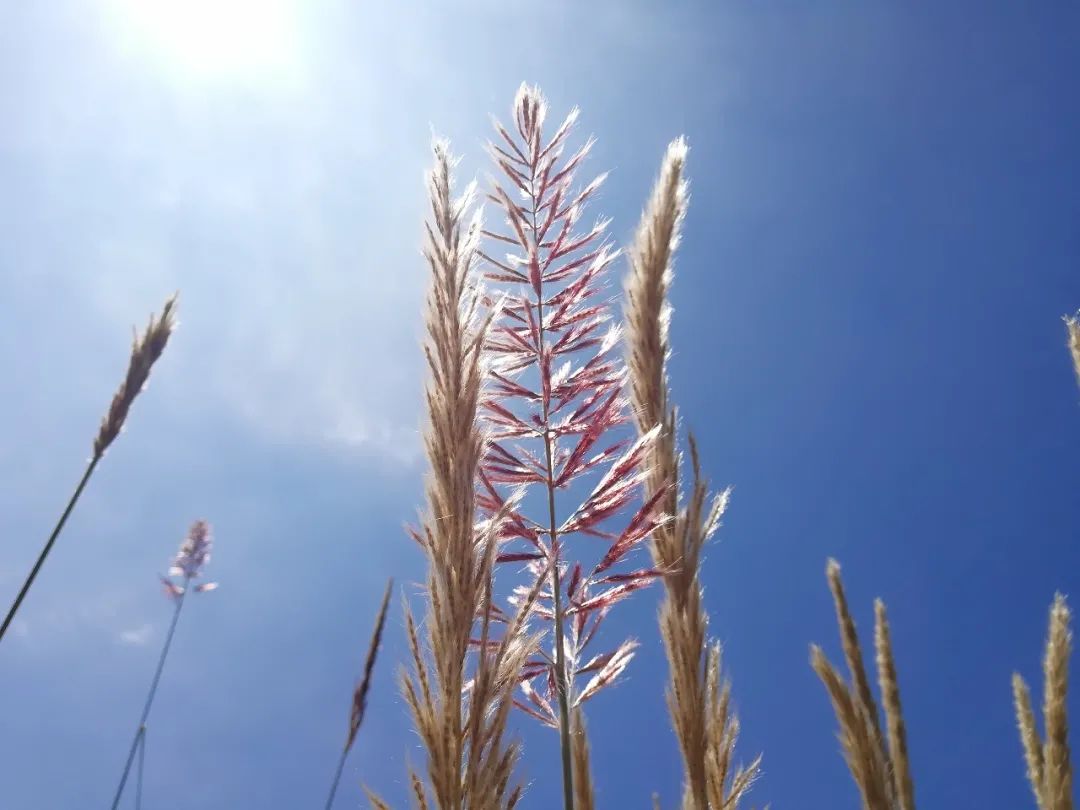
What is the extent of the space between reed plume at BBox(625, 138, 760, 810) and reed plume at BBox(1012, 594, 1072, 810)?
→ 0.54 metres

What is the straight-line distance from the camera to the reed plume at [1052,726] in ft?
4.59

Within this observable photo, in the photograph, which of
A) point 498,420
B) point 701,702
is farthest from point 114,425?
point 701,702

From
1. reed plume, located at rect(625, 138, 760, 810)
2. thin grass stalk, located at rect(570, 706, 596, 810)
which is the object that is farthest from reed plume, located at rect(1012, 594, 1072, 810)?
thin grass stalk, located at rect(570, 706, 596, 810)

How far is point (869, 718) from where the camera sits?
4.89 ft

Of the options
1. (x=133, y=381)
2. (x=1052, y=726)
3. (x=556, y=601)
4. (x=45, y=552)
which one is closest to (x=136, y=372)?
(x=133, y=381)

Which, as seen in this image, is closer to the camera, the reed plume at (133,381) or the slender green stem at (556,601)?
the slender green stem at (556,601)

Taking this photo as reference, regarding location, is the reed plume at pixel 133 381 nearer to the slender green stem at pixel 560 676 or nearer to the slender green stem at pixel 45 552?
the slender green stem at pixel 45 552

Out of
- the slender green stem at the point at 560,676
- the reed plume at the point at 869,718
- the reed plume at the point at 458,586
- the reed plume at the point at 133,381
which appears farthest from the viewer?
the reed plume at the point at 133,381

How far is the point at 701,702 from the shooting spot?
137 cm

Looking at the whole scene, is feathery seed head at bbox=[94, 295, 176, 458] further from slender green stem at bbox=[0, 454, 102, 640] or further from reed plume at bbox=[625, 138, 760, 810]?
reed plume at bbox=[625, 138, 760, 810]

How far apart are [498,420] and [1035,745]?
1.40 metres

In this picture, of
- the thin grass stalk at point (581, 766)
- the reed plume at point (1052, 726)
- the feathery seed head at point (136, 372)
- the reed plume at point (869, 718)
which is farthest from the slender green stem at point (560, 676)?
the feathery seed head at point (136, 372)

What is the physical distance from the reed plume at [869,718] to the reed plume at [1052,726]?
0.82ft

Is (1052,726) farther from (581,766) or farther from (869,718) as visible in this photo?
(581,766)
